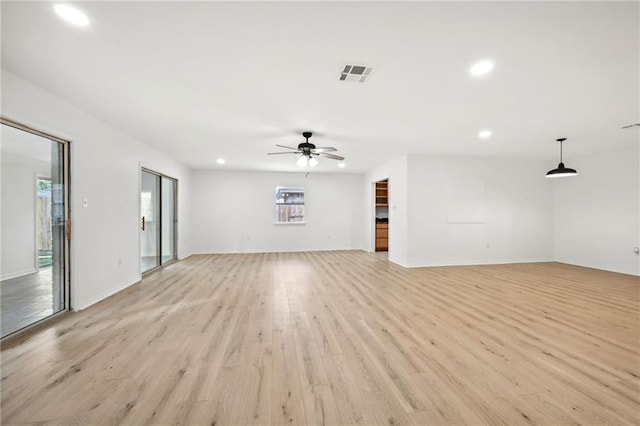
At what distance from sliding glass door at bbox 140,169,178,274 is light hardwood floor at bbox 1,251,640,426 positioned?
162 cm

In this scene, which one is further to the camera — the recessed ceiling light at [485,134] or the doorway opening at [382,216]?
the doorway opening at [382,216]

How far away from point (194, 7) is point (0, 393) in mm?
2907

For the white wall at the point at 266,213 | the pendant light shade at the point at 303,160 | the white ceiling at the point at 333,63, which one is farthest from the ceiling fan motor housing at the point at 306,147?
the white wall at the point at 266,213

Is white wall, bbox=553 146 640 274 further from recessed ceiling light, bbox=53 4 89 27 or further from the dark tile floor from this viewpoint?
the dark tile floor

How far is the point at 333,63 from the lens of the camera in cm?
235

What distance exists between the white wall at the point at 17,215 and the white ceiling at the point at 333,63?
4.42 feet

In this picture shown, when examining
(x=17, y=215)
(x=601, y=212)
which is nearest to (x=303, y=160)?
(x=17, y=215)

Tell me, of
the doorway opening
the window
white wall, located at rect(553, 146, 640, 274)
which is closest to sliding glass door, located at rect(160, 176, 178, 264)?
the window

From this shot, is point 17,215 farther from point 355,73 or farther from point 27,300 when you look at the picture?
point 355,73

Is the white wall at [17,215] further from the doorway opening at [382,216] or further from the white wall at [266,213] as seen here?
the doorway opening at [382,216]

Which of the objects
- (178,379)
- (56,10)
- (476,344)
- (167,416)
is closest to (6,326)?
(178,379)

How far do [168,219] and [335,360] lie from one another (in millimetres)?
6148

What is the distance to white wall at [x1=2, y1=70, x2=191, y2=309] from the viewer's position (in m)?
2.80

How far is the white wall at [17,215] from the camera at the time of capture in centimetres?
359
